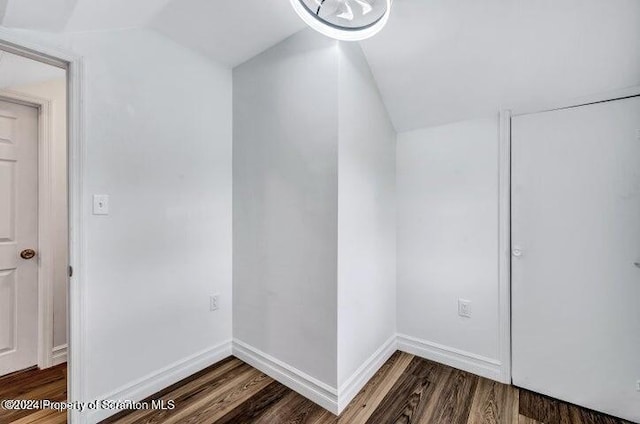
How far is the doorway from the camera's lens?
1.95 m

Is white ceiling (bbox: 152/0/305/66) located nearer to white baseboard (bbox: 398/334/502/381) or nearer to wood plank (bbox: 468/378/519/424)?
white baseboard (bbox: 398/334/502/381)

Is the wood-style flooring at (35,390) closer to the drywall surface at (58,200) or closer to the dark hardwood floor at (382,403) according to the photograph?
the drywall surface at (58,200)

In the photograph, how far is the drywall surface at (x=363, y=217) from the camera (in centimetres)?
166

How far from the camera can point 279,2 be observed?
153cm

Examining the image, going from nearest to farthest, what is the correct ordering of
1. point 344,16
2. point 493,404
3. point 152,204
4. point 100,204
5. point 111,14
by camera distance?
point 344,16 → point 111,14 → point 100,204 → point 493,404 → point 152,204

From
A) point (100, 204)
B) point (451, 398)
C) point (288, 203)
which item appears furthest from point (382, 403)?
point (100, 204)

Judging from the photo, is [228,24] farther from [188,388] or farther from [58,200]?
[188,388]

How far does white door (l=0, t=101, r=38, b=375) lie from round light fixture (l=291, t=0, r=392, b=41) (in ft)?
7.07

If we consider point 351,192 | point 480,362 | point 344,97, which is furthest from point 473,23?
point 480,362

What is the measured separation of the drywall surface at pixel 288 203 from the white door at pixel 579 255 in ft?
4.04

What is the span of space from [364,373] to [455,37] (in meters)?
2.11

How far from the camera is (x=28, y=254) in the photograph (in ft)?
6.67

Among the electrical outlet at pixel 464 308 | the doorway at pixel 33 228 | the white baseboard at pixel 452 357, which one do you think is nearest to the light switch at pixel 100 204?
the doorway at pixel 33 228

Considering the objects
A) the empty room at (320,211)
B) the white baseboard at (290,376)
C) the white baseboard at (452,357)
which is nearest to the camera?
the empty room at (320,211)
